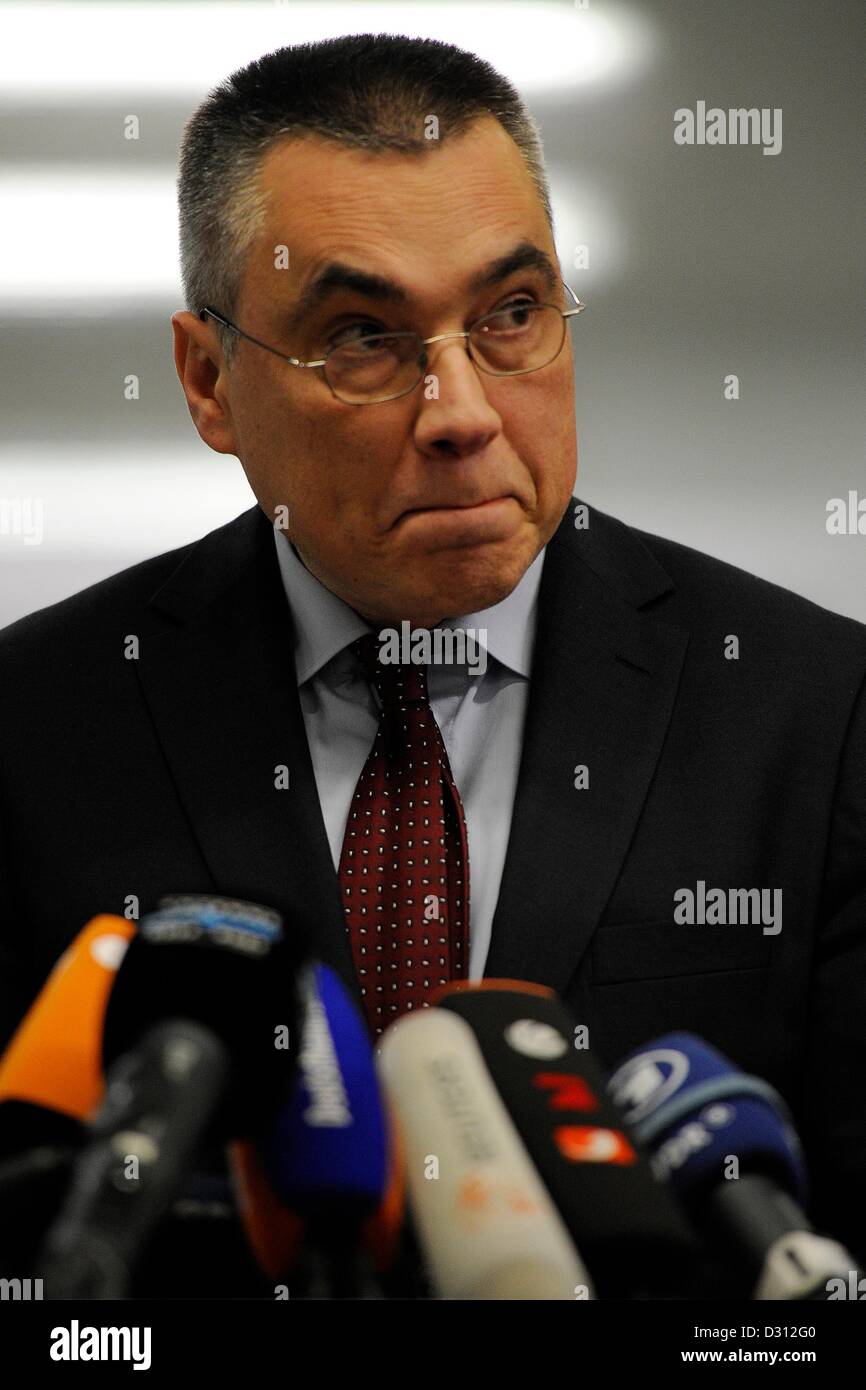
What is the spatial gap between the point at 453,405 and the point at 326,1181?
0.76 metres

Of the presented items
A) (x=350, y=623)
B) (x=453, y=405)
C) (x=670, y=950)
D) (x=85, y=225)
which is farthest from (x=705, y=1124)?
(x=85, y=225)

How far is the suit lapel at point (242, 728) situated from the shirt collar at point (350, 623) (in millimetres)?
15

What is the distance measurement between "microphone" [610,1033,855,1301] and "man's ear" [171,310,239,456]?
92cm

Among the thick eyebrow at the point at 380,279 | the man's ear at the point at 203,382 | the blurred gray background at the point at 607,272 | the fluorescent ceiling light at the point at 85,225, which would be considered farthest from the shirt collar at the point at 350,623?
the fluorescent ceiling light at the point at 85,225

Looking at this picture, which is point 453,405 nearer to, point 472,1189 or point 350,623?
point 350,623

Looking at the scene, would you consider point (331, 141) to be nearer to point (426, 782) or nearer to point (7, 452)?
point (426, 782)

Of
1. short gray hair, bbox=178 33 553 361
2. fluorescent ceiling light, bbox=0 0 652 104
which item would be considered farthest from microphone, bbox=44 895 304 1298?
fluorescent ceiling light, bbox=0 0 652 104

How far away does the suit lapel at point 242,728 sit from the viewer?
1258 mm

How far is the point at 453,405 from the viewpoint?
3.98 feet

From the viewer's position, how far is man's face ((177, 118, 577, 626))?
1.24 metres

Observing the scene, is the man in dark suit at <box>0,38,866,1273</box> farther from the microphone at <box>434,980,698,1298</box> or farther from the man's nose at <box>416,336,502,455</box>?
the microphone at <box>434,980,698,1298</box>

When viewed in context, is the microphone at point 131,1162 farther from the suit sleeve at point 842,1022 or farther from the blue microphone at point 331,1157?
the suit sleeve at point 842,1022
